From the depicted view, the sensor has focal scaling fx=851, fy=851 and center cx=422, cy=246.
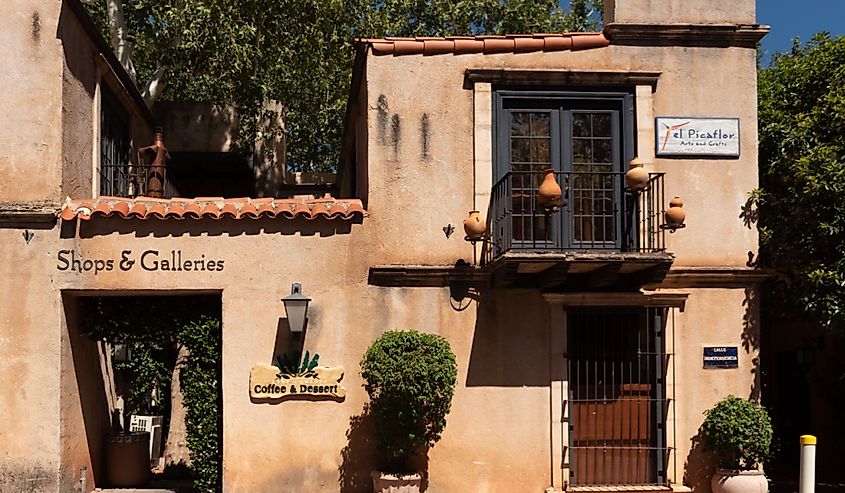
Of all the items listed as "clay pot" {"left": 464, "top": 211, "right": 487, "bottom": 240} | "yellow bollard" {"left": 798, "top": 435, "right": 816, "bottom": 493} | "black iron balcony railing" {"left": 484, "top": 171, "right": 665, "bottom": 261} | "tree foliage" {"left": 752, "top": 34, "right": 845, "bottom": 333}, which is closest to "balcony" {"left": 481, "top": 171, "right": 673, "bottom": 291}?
"black iron balcony railing" {"left": 484, "top": 171, "right": 665, "bottom": 261}

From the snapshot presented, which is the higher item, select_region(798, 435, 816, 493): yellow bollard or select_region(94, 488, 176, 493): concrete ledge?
select_region(798, 435, 816, 493): yellow bollard

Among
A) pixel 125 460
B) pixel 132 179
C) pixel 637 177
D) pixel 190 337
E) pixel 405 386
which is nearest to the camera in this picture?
pixel 405 386

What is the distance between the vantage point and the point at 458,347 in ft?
34.1

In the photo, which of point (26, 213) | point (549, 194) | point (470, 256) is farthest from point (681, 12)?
point (26, 213)

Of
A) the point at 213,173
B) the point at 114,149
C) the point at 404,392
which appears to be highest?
the point at 213,173

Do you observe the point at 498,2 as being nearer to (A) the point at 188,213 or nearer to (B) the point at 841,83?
(B) the point at 841,83

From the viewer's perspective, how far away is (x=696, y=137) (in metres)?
10.8

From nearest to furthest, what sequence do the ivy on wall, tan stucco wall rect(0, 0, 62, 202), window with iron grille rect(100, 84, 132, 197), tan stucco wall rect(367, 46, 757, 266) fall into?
tan stucco wall rect(0, 0, 62, 202) → the ivy on wall → tan stucco wall rect(367, 46, 757, 266) → window with iron grille rect(100, 84, 132, 197)

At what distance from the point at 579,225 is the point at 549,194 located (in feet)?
4.34

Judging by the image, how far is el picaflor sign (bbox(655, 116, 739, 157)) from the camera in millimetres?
10719

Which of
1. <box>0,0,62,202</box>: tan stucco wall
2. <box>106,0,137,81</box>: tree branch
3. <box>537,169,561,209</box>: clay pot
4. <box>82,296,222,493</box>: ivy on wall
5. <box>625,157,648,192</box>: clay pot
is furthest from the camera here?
<box>106,0,137,81</box>: tree branch

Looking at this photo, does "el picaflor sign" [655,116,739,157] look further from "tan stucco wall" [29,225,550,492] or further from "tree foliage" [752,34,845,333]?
"tan stucco wall" [29,225,550,492]

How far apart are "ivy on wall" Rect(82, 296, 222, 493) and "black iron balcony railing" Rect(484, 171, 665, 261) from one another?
3.58 m

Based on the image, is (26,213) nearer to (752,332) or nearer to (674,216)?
(674,216)
